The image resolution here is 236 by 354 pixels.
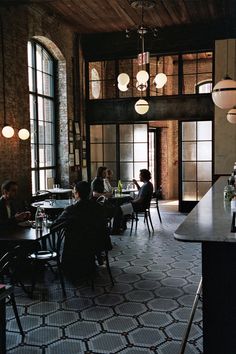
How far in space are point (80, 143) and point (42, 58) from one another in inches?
90.1

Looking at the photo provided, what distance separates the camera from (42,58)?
29.7ft

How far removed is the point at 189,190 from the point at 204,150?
105cm

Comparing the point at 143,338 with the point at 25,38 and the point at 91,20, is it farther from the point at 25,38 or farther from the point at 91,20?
the point at 91,20

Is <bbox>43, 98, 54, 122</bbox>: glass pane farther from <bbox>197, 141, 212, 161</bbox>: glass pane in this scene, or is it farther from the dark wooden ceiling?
<bbox>197, 141, 212, 161</bbox>: glass pane

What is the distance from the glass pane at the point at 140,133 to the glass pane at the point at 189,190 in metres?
1.53

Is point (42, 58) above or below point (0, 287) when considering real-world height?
above

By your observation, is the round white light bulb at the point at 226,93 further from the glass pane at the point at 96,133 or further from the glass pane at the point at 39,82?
the glass pane at the point at 96,133

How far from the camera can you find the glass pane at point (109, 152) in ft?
34.9

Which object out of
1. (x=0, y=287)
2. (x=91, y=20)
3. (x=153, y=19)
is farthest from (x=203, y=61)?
(x=0, y=287)

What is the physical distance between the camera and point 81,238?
4.55 m

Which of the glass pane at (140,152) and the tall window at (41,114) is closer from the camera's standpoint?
the tall window at (41,114)

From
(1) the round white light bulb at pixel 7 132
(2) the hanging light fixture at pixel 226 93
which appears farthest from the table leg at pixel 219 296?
(1) the round white light bulb at pixel 7 132

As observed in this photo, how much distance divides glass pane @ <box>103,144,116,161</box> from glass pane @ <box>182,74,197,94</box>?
88.8 inches

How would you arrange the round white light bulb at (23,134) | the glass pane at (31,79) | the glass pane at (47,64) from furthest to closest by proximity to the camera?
the glass pane at (47,64)
the glass pane at (31,79)
the round white light bulb at (23,134)
